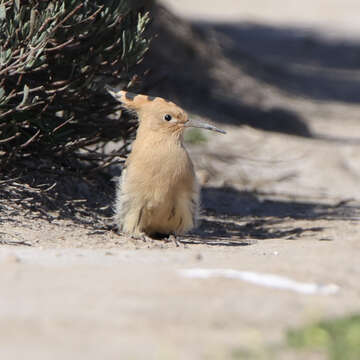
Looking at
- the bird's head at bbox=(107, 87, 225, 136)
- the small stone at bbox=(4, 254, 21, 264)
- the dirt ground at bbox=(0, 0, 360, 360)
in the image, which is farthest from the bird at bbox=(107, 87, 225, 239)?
the small stone at bbox=(4, 254, 21, 264)

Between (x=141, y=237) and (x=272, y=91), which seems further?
(x=272, y=91)

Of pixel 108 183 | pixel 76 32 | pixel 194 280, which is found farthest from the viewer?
pixel 108 183

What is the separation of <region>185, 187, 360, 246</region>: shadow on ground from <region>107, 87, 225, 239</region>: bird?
43cm

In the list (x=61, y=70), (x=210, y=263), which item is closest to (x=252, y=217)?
(x=61, y=70)

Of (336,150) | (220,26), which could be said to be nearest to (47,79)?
(336,150)

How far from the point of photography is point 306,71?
70.0 feet

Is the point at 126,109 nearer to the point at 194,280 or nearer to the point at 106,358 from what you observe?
the point at 194,280

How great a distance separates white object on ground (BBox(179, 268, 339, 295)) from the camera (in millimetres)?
4773

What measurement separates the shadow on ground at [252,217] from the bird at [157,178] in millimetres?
429

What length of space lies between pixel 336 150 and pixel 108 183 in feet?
18.0

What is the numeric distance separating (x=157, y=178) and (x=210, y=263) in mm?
1178

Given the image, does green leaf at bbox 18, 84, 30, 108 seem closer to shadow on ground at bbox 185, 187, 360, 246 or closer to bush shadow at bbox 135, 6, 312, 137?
shadow on ground at bbox 185, 187, 360, 246

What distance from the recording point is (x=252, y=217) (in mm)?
9148

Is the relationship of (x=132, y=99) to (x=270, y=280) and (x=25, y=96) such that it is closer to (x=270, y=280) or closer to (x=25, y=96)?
(x=25, y=96)
